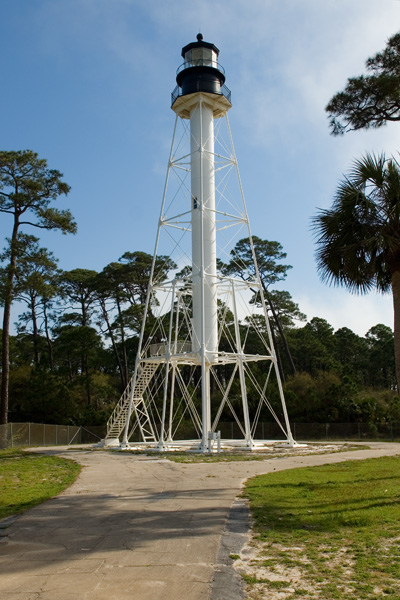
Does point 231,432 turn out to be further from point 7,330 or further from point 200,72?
point 200,72

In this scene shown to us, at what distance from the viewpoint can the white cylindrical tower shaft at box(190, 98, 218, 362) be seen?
25.1 meters

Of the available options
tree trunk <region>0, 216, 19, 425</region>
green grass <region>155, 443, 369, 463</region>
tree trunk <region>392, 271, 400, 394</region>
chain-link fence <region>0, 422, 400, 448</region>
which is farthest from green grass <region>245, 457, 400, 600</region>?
chain-link fence <region>0, 422, 400, 448</region>

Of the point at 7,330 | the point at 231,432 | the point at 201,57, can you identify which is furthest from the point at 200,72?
the point at 231,432

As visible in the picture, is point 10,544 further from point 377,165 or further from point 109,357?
point 109,357

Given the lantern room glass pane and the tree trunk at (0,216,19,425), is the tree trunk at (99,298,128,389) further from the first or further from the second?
the lantern room glass pane

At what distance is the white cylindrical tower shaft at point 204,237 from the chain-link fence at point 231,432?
11.0m

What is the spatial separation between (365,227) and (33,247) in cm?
2300

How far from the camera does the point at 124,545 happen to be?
683 cm

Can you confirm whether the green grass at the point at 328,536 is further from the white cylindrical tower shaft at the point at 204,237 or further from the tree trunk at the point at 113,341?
the tree trunk at the point at 113,341

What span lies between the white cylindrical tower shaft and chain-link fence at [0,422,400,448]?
36.1ft

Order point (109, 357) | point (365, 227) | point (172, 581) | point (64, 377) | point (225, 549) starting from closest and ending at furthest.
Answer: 1. point (172, 581)
2. point (225, 549)
3. point (365, 227)
4. point (64, 377)
5. point (109, 357)

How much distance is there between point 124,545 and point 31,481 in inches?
292

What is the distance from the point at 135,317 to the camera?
48.5 m

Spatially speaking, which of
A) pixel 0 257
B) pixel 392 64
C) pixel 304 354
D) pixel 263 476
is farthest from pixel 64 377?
pixel 392 64
